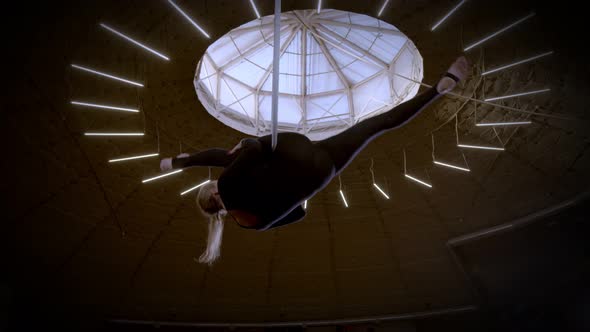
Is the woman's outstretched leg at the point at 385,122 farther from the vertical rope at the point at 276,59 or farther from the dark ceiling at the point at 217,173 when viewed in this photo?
the dark ceiling at the point at 217,173

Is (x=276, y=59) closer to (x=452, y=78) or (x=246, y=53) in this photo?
(x=452, y=78)

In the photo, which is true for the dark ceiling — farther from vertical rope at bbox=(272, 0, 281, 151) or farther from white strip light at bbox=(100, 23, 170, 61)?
vertical rope at bbox=(272, 0, 281, 151)

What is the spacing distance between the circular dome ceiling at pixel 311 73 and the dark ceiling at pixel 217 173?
87cm

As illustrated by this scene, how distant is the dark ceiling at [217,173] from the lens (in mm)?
6500

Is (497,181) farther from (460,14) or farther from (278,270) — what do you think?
(278,270)

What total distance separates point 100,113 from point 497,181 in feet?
29.9

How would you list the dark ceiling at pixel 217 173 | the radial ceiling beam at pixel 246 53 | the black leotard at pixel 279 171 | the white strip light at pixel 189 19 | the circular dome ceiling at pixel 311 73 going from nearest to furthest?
the black leotard at pixel 279 171 < the white strip light at pixel 189 19 < the dark ceiling at pixel 217 173 < the circular dome ceiling at pixel 311 73 < the radial ceiling beam at pixel 246 53

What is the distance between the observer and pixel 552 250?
1045 cm

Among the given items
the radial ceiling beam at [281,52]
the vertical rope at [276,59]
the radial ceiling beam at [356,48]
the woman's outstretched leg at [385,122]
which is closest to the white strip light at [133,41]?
the radial ceiling beam at [281,52]

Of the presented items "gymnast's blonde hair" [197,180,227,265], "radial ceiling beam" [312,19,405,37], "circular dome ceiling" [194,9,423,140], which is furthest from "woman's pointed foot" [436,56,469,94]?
"circular dome ceiling" [194,9,423,140]

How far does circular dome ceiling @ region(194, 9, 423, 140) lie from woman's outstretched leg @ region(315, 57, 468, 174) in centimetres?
467

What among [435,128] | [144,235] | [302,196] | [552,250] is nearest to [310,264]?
[144,235]

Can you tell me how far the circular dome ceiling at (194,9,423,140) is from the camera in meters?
8.57

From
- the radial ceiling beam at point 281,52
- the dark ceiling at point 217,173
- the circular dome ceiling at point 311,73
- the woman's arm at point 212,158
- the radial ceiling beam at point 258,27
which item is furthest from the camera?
the radial ceiling beam at point 281,52
